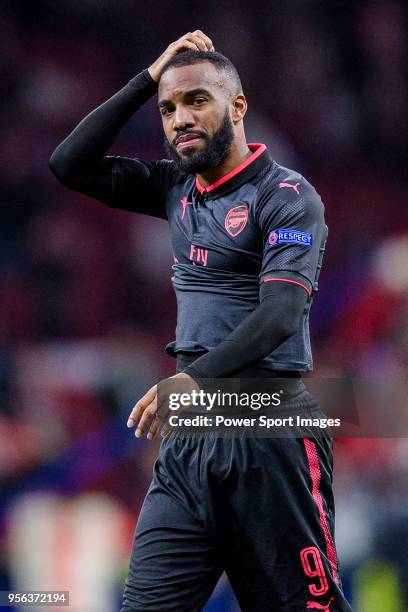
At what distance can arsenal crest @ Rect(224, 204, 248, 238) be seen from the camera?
2152 millimetres

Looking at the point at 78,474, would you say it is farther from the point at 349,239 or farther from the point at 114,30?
the point at 114,30

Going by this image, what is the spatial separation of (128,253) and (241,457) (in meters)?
2.19

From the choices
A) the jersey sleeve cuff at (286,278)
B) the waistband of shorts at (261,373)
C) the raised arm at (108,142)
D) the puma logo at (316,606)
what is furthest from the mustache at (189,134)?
the puma logo at (316,606)

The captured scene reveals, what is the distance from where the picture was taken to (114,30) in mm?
4219

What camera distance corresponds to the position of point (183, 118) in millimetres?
2189

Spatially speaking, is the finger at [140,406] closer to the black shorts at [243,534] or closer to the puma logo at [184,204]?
the black shorts at [243,534]

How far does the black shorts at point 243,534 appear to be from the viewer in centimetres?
204

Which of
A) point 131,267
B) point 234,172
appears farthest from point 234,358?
point 131,267

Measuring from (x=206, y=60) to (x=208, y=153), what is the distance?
247 mm

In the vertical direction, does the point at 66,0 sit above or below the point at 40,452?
above

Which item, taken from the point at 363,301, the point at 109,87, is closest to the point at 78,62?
the point at 109,87

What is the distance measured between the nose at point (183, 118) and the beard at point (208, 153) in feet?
0.16

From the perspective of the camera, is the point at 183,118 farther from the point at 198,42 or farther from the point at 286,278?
the point at 286,278

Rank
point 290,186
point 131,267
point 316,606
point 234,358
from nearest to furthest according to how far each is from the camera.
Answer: point 234,358, point 316,606, point 290,186, point 131,267
